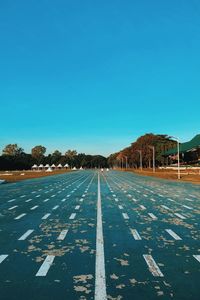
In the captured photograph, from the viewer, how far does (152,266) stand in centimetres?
748

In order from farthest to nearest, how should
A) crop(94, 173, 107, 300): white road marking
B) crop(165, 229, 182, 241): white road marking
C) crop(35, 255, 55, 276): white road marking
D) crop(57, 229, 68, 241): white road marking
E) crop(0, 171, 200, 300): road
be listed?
crop(57, 229, 68, 241): white road marking
crop(165, 229, 182, 241): white road marking
crop(35, 255, 55, 276): white road marking
crop(0, 171, 200, 300): road
crop(94, 173, 107, 300): white road marking

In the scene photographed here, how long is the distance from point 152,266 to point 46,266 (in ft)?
7.14

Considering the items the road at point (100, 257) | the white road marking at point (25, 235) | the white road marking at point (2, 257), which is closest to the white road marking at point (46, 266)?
the road at point (100, 257)

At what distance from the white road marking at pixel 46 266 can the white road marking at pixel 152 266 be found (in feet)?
6.75

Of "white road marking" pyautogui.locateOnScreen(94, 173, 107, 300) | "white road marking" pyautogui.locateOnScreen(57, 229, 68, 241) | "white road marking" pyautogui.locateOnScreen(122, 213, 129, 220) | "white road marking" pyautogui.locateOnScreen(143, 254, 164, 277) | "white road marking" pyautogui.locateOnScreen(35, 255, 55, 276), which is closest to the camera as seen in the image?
"white road marking" pyautogui.locateOnScreen(94, 173, 107, 300)

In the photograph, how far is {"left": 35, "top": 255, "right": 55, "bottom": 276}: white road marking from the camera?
23.1 feet

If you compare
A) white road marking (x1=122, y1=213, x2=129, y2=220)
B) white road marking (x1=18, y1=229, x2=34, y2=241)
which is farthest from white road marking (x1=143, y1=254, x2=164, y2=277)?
white road marking (x1=122, y1=213, x2=129, y2=220)

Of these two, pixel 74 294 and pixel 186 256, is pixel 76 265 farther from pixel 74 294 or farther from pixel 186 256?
pixel 186 256

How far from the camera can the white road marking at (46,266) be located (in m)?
7.03

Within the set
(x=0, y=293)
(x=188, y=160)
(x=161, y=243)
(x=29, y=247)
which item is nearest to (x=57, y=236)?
(x=29, y=247)

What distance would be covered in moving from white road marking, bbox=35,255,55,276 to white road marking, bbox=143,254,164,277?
206 centimetres

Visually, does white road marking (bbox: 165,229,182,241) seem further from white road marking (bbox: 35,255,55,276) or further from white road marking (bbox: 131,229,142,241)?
white road marking (bbox: 35,255,55,276)

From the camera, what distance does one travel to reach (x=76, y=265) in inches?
299

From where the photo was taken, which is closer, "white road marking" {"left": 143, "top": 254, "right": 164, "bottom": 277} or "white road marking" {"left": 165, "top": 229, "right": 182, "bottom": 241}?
"white road marking" {"left": 143, "top": 254, "right": 164, "bottom": 277}
